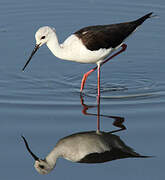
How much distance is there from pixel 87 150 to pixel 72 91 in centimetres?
201

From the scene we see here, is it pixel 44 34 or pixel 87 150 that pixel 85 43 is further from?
pixel 87 150

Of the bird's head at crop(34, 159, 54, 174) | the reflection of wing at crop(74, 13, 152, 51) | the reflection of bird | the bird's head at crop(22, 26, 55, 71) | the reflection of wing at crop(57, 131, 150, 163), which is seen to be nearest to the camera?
the bird's head at crop(34, 159, 54, 174)

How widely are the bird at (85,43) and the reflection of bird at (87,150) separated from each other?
1454 millimetres

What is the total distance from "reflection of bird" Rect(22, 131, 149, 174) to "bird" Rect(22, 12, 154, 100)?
1454 mm

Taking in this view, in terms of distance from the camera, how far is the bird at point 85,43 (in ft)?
26.9

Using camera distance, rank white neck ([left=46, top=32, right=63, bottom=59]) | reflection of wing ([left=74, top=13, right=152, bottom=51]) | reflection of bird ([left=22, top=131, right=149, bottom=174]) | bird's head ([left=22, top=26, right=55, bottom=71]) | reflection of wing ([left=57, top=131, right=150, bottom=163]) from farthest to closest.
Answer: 1. reflection of wing ([left=74, top=13, right=152, bottom=51])
2. white neck ([left=46, top=32, right=63, bottom=59])
3. bird's head ([left=22, top=26, right=55, bottom=71])
4. reflection of wing ([left=57, top=131, right=150, bottom=163])
5. reflection of bird ([left=22, top=131, right=149, bottom=174])

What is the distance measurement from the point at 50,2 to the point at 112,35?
13.0 ft

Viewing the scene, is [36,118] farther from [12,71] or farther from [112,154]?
[12,71]

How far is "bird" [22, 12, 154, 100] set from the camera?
821 centimetres

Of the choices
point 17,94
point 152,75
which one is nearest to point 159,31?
point 152,75

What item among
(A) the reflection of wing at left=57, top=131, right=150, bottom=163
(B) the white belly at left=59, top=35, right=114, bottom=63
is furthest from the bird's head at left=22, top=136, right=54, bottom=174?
(B) the white belly at left=59, top=35, right=114, bottom=63

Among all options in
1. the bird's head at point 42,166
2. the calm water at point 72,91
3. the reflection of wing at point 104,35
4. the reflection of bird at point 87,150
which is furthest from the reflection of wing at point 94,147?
the reflection of wing at point 104,35

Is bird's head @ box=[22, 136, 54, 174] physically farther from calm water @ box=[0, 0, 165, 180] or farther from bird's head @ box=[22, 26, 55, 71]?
bird's head @ box=[22, 26, 55, 71]

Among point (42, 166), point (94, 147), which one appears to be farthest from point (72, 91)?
point (42, 166)
